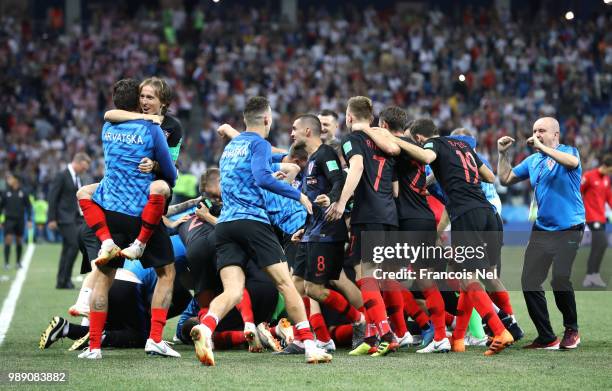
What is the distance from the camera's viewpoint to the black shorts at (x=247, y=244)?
820 centimetres

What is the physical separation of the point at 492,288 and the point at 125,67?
2617 cm

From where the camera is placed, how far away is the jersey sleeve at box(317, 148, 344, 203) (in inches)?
351

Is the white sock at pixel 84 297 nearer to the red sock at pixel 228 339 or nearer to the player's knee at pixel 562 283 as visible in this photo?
the red sock at pixel 228 339

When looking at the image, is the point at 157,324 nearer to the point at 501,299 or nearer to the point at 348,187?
the point at 348,187

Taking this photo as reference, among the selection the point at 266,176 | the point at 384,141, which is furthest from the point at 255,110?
the point at 384,141

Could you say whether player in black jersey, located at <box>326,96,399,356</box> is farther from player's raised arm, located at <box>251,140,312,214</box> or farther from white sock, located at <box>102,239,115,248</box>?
white sock, located at <box>102,239,115,248</box>

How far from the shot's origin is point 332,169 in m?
8.98

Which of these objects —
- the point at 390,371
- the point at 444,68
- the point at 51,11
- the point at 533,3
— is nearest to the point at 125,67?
the point at 51,11

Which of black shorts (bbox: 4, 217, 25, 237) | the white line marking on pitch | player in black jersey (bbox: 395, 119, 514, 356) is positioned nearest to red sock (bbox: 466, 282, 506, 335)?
player in black jersey (bbox: 395, 119, 514, 356)

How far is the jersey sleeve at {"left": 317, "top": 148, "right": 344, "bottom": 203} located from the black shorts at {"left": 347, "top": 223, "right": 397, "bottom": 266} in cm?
36

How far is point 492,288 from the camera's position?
372 inches

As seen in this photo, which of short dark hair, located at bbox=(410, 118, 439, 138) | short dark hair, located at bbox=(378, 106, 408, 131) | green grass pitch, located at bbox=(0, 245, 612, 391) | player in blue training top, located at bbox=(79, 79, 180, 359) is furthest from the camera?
short dark hair, located at bbox=(410, 118, 439, 138)

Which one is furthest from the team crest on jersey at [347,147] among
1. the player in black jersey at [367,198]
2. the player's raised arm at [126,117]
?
the player's raised arm at [126,117]

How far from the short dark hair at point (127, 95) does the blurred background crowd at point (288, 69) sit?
69.2 ft
